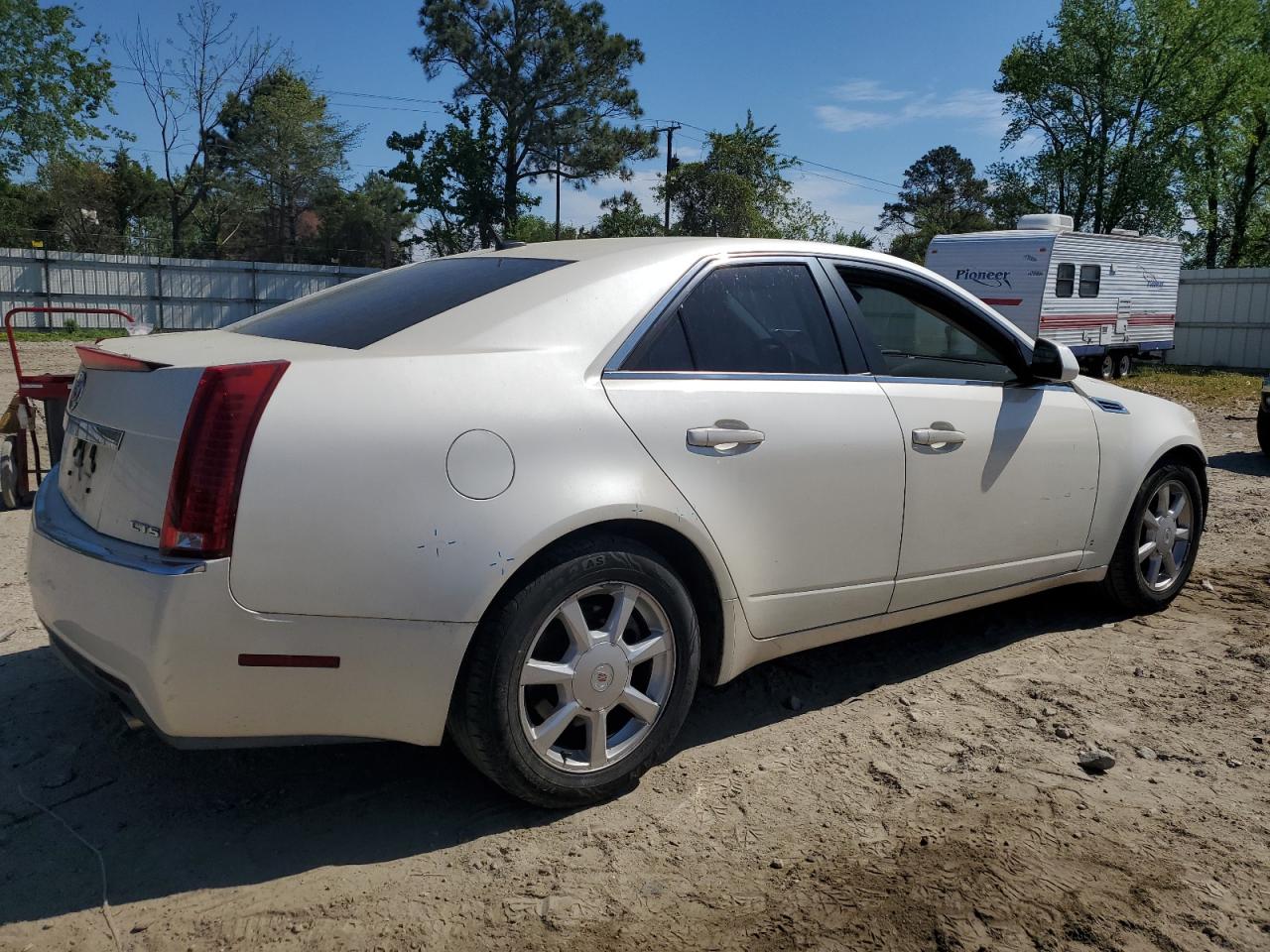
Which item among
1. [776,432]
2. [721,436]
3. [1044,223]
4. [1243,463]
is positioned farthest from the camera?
[1044,223]

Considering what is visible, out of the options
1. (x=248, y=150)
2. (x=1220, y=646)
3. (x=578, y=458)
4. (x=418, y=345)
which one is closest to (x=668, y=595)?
(x=578, y=458)

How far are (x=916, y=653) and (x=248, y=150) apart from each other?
143 ft

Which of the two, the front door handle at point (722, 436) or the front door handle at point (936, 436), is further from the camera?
the front door handle at point (936, 436)

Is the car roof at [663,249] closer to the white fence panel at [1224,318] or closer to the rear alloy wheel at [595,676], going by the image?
the rear alloy wheel at [595,676]

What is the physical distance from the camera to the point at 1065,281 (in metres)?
19.2

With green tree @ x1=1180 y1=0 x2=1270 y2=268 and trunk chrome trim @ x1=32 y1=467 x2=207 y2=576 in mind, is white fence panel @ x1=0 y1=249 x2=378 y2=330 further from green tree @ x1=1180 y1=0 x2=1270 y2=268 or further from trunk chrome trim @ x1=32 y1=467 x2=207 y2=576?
green tree @ x1=1180 y1=0 x2=1270 y2=268

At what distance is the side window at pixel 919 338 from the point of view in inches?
148

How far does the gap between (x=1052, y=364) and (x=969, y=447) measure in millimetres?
582

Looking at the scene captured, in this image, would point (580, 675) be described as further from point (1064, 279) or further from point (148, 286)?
point (148, 286)

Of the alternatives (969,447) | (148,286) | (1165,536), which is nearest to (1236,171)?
(148,286)

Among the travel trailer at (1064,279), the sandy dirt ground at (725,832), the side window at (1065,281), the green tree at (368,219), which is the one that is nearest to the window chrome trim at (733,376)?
the sandy dirt ground at (725,832)

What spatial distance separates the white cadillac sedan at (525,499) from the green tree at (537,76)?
42587mm

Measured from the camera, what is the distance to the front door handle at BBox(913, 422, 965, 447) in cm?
356

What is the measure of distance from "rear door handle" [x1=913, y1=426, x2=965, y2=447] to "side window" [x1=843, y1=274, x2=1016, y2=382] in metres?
0.24
